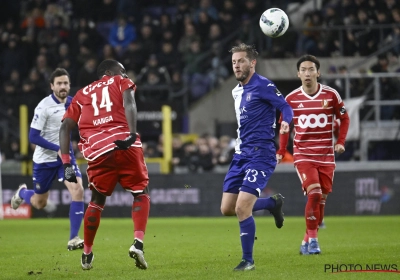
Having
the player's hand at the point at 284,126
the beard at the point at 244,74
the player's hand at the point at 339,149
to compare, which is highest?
the beard at the point at 244,74

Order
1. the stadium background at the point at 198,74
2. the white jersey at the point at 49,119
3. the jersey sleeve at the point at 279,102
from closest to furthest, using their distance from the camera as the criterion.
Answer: the jersey sleeve at the point at 279,102, the white jersey at the point at 49,119, the stadium background at the point at 198,74

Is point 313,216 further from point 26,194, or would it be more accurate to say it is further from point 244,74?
point 26,194

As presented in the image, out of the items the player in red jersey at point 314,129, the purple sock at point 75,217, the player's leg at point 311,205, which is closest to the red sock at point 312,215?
the player's leg at point 311,205

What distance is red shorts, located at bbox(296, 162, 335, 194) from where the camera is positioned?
35.0 ft

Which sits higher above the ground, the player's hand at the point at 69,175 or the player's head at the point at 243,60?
the player's head at the point at 243,60

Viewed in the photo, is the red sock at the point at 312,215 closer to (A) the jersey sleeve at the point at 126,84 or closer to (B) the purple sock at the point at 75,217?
(A) the jersey sleeve at the point at 126,84

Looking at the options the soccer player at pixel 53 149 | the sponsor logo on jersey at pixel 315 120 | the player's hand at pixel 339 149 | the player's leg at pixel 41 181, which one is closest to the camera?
the player's hand at pixel 339 149

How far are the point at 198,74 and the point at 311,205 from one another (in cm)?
1267

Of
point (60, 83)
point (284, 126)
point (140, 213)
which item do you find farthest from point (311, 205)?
point (60, 83)

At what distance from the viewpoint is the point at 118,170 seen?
8828 millimetres

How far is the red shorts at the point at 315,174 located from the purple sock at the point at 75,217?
311 centimetres

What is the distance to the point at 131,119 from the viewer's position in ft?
28.3

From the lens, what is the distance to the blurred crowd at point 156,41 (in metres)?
22.0

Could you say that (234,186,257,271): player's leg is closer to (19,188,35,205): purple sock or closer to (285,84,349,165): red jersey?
(285,84,349,165): red jersey
